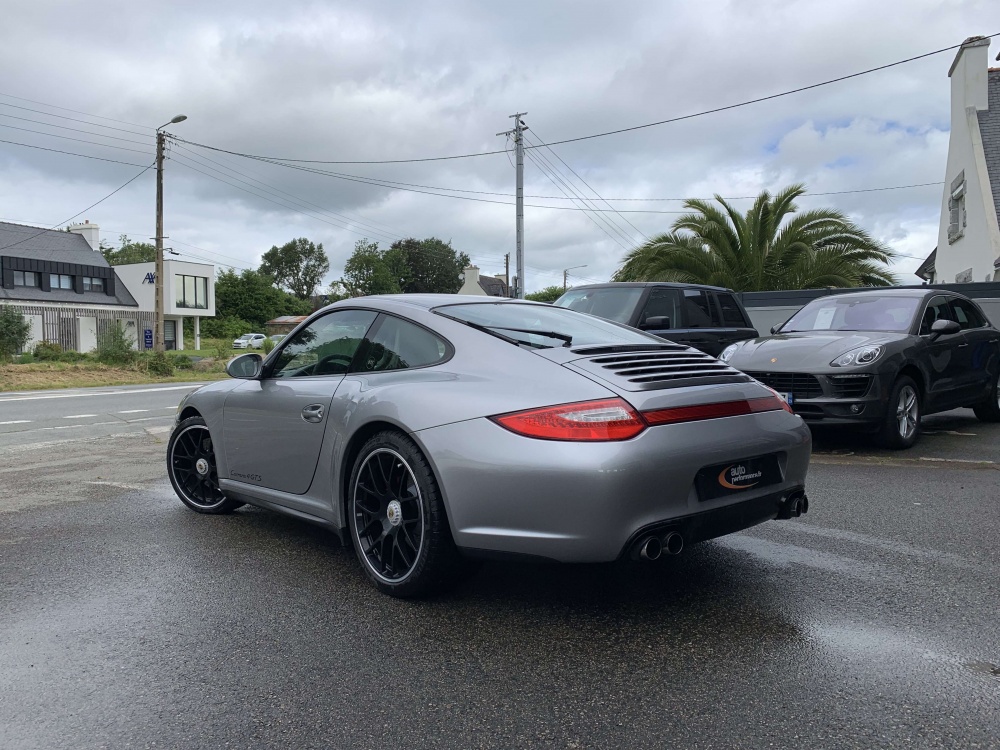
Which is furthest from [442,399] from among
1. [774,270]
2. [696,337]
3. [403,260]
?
[403,260]

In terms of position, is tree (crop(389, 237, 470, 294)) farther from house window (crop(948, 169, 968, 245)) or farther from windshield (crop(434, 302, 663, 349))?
windshield (crop(434, 302, 663, 349))

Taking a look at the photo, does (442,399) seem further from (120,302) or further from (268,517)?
(120,302)

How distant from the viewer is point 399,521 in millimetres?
3516

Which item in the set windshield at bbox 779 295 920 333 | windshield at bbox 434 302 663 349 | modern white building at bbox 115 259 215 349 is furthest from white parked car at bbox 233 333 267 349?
windshield at bbox 434 302 663 349

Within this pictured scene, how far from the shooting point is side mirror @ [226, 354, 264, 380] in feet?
15.4

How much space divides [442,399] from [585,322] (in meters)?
1.27

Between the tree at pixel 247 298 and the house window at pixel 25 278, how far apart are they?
2853cm

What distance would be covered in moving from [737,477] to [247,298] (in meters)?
78.0

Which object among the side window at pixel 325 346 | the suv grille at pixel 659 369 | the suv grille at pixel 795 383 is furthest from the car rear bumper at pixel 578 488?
the suv grille at pixel 795 383

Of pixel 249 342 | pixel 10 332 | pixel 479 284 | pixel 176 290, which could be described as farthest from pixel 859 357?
pixel 479 284

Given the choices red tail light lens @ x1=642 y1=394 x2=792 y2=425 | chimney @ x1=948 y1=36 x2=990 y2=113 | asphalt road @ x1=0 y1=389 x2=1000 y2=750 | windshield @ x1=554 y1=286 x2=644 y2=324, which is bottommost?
asphalt road @ x1=0 y1=389 x2=1000 y2=750

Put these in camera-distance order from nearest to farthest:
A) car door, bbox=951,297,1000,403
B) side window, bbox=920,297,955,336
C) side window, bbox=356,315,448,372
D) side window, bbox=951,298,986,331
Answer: side window, bbox=356,315,448,372, side window, bbox=920,297,955,336, car door, bbox=951,297,1000,403, side window, bbox=951,298,986,331

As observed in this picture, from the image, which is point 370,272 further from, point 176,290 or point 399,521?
point 399,521

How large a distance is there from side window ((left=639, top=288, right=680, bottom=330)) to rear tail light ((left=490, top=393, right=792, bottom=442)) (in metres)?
7.01
